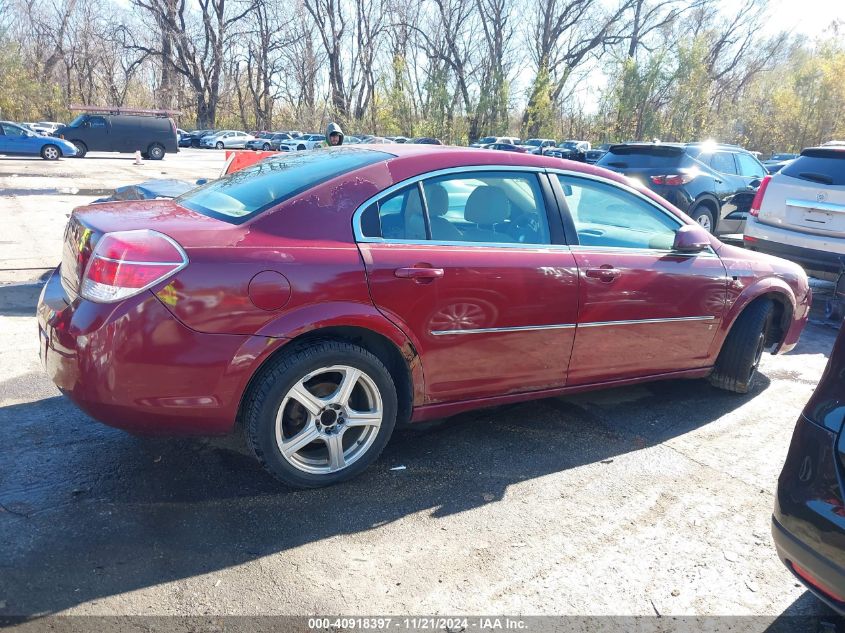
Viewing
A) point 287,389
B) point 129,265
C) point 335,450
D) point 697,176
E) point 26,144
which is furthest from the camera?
point 26,144

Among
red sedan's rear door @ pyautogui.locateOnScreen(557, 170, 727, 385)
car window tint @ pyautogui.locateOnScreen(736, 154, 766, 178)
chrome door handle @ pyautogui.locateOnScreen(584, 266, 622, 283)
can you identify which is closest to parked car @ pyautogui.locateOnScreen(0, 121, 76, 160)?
car window tint @ pyautogui.locateOnScreen(736, 154, 766, 178)

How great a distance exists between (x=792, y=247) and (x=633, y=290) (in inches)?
186

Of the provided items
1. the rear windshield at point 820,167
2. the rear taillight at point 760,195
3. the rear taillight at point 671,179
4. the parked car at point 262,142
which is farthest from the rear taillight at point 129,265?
the parked car at point 262,142

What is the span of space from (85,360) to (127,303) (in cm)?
31

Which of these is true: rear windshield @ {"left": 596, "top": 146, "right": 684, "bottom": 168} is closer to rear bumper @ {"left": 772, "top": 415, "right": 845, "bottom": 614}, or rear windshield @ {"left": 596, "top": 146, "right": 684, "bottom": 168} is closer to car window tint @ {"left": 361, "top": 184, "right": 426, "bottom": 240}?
car window tint @ {"left": 361, "top": 184, "right": 426, "bottom": 240}

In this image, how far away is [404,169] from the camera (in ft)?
10.5

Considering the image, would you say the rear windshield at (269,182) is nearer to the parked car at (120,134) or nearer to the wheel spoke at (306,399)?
the wheel spoke at (306,399)

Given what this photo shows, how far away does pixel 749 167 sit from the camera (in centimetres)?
1198

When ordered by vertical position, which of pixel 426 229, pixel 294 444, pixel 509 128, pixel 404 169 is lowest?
pixel 294 444

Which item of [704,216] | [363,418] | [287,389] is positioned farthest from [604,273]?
[704,216]

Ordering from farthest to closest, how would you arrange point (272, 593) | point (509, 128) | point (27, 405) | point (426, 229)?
point (509, 128)
point (27, 405)
point (426, 229)
point (272, 593)

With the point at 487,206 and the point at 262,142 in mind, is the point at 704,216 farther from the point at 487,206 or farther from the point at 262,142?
the point at 262,142

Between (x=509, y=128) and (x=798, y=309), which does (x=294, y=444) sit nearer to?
(x=798, y=309)

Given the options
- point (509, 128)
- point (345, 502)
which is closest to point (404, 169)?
point (345, 502)
